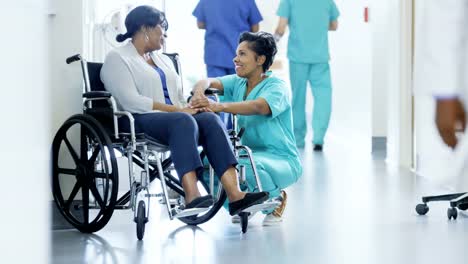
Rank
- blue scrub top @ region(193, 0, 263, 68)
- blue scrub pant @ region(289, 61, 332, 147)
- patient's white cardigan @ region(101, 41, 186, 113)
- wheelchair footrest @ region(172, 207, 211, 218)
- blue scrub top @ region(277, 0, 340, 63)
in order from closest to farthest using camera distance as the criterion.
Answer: wheelchair footrest @ region(172, 207, 211, 218) < patient's white cardigan @ region(101, 41, 186, 113) < blue scrub top @ region(193, 0, 263, 68) < blue scrub top @ region(277, 0, 340, 63) < blue scrub pant @ region(289, 61, 332, 147)

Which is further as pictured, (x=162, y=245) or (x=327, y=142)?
(x=327, y=142)

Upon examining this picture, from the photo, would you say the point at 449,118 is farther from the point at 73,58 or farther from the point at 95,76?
the point at 95,76

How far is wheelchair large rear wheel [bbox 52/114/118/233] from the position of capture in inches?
129

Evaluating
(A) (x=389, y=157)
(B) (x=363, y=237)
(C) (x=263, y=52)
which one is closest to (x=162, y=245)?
(B) (x=363, y=237)

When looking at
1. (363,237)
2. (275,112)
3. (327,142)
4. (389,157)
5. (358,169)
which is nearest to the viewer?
(363,237)

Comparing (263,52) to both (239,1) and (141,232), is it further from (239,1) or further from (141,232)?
(239,1)

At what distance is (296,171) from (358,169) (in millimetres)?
2020

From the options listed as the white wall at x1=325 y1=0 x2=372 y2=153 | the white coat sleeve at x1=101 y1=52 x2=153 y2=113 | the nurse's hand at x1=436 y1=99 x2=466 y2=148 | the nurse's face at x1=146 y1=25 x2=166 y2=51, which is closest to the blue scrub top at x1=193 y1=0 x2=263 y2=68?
the white wall at x1=325 y1=0 x2=372 y2=153

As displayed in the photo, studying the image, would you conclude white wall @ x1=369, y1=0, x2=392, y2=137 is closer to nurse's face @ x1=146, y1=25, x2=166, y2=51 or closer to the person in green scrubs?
the person in green scrubs

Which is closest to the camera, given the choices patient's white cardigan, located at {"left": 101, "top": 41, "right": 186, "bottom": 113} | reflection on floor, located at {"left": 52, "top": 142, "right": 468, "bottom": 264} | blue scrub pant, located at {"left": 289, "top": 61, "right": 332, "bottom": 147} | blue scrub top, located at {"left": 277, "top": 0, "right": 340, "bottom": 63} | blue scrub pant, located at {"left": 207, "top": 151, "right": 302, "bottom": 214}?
reflection on floor, located at {"left": 52, "top": 142, "right": 468, "bottom": 264}

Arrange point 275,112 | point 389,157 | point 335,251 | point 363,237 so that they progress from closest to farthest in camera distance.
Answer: point 335,251, point 363,237, point 275,112, point 389,157


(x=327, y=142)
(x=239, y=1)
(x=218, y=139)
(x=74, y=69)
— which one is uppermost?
(x=239, y=1)

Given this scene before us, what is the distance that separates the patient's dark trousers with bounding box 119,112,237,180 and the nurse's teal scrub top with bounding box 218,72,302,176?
33 centimetres

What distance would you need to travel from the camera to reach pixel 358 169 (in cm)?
567
